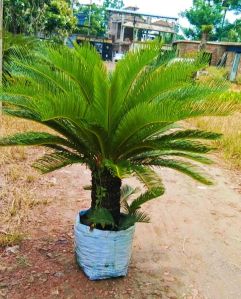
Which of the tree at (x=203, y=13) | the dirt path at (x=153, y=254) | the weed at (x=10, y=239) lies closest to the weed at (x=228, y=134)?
the dirt path at (x=153, y=254)

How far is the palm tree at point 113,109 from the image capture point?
111 inches

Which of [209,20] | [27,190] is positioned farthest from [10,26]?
[209,20]

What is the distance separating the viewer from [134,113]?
2.73 m

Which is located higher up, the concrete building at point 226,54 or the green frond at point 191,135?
the green frond at point 191,135

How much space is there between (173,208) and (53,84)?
2.74 m

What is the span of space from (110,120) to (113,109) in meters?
0.09

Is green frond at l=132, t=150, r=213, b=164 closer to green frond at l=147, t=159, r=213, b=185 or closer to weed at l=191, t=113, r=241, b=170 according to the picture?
green frond at l=147, t=159, r=213, b=185

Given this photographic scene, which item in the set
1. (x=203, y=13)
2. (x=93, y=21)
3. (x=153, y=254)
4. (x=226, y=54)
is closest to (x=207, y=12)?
(x=203, y=13)

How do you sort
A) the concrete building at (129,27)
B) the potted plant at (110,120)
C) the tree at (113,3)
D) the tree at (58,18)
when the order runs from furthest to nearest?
1. the tree at (113,3)
2. the concrete building at (129,27)
3. the tree at (58,18)
4. the potted plant at (110,120)

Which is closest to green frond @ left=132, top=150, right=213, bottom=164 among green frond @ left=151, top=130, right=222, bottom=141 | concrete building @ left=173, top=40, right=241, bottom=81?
green frond @ left=151, top=130, right=222, bottom=141

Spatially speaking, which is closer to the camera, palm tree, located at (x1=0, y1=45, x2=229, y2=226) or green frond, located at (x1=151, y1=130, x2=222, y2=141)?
palm tree, located at (x1=0, y1=45, x2=229, y2=226)

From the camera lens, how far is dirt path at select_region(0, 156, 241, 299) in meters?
3.27

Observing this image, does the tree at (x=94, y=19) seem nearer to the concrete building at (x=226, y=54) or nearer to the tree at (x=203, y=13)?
the tree at (x=203, y=13)

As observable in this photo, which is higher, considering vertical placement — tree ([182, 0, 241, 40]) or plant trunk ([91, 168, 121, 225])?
tree ([182, 0, 241, 40])
